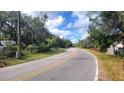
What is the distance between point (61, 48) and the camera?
70.1 feet

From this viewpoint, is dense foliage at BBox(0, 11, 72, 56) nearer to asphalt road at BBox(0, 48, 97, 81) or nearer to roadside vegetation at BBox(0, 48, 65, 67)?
roadside vegetation at BBox(0, 48, 65, 67)

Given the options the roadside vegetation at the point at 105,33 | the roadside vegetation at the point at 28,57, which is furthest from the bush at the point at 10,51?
the roadside vegetation at the point at 105,33

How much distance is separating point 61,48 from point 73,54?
5.45 ft

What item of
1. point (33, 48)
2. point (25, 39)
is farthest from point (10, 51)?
point (33, 48)

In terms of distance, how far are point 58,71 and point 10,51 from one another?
660 cm

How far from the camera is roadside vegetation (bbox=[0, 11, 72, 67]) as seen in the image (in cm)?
1977

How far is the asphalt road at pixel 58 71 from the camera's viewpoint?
16.4 m

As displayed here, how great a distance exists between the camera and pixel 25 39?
21328mm

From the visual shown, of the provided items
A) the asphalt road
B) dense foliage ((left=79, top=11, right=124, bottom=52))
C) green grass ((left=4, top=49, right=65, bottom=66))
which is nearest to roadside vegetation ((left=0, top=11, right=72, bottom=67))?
green grass ((left=4, top=49, right=65, bottom=66))

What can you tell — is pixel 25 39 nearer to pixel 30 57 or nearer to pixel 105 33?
pixel 30 57

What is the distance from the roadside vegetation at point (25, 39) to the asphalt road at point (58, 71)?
90 cm

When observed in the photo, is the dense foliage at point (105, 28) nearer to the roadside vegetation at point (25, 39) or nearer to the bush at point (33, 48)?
the roadside vegetation at point (25, 39)

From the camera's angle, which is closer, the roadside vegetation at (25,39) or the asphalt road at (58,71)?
the asphalt road at (58,71)
